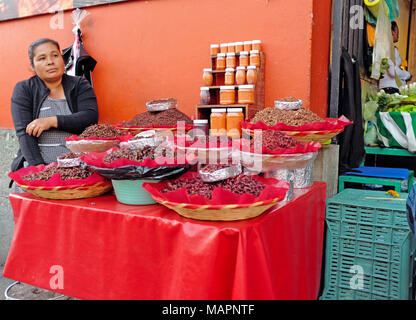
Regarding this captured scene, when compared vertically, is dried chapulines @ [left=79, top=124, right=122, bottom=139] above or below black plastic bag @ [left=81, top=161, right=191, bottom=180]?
above

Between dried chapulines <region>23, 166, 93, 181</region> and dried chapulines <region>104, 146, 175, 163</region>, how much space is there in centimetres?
16

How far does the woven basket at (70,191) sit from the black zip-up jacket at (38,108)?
776 mm

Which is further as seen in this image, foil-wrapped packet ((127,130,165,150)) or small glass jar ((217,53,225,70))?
small glass jar ((217,53,225,70))

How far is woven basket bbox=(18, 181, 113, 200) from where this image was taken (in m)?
1.55

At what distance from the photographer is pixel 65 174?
1.61 m

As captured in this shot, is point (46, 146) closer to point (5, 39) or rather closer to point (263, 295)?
point (263, 295)

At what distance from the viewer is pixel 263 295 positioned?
47.6 inches

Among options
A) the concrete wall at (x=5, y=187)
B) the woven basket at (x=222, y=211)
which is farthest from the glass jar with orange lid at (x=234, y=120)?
the concrete wall at (x=5, y=187)

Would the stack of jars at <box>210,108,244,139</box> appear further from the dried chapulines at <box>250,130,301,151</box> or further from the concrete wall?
the concrete wall

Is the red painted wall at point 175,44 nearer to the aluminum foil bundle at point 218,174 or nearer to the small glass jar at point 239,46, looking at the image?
the small glass jar at point 239,46

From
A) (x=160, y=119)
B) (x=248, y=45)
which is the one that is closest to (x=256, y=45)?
(x=248, y=45)

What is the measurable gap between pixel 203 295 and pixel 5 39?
4183 mm

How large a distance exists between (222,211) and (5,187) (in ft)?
11.3

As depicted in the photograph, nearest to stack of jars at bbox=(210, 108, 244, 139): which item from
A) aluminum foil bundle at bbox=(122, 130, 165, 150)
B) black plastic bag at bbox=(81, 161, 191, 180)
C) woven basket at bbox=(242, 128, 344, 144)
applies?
woven basket at bbox=(242, 128, 344, 144)
